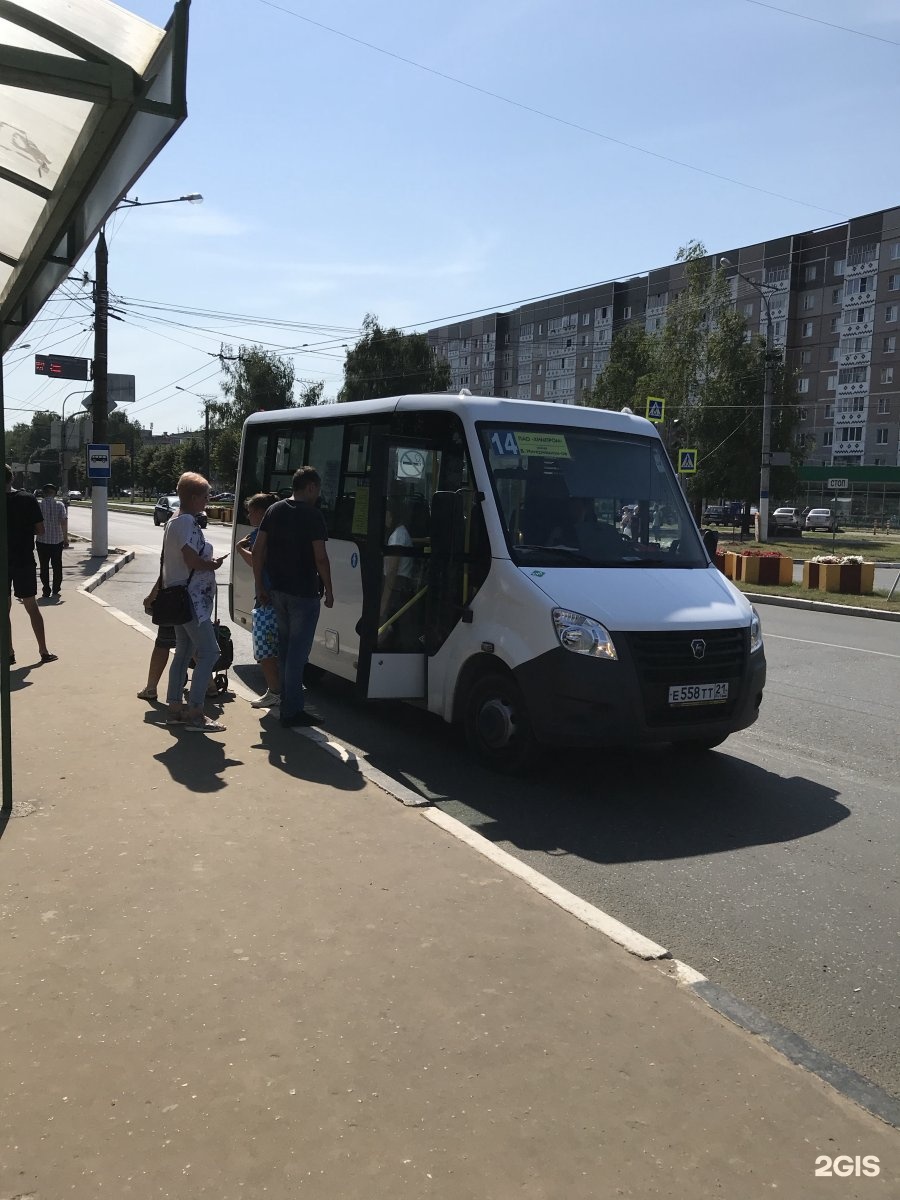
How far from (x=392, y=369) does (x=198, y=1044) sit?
215 ft

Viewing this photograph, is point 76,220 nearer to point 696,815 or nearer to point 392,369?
point 696,815

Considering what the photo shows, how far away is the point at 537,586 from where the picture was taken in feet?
21.0

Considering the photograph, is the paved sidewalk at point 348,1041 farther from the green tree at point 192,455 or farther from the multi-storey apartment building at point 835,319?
the green tree at point 192,455

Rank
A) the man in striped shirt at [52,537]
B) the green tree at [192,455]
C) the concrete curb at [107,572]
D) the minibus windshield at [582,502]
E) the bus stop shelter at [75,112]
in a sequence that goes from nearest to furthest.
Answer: the bus stop shelter at [75,112], the minibus windshield at [582,502], the man in striped shirt at [52,537], the concrete curb at [107,572], the green tree at [192,455]

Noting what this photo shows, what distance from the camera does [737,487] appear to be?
48469mm

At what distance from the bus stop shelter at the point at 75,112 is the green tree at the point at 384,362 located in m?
62.0

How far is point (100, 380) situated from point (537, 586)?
69.2ft

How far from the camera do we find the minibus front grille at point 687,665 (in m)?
6.16

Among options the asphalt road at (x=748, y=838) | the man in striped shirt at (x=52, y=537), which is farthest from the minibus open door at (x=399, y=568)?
the man in striped shirt at (x=52, y=537)

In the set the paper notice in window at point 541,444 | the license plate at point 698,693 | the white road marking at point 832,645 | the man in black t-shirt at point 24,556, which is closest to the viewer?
the license plate at point 698,693

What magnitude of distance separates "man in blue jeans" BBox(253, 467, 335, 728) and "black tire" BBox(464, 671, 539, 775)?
1.33m

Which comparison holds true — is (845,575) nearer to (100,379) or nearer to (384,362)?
(100,379)

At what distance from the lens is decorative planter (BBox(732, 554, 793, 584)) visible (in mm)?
22859

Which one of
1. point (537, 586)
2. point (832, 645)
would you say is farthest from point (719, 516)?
point (537, 586)
